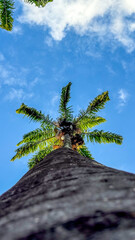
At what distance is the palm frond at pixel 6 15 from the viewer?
8445 millimetres

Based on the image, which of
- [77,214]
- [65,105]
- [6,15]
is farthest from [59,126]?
[77,214]

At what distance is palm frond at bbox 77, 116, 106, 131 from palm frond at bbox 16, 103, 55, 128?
145cm

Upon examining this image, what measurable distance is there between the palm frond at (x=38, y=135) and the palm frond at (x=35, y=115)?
37 centimetres

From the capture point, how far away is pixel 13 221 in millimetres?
973

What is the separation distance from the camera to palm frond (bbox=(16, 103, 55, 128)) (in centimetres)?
927

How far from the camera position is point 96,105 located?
30.6ft

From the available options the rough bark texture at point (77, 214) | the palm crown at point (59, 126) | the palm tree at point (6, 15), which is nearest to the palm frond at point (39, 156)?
the palm crown at point (59, 126)

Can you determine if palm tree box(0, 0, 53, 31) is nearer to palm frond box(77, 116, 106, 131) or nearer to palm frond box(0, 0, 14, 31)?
palm frond box(0, 0, 14, 31)

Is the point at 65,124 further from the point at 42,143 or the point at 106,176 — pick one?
the point at 106,176

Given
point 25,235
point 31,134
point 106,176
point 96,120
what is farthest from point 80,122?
point 25,235

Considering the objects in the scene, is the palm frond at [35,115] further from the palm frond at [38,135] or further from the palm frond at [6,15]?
the palm frond at [6,15]

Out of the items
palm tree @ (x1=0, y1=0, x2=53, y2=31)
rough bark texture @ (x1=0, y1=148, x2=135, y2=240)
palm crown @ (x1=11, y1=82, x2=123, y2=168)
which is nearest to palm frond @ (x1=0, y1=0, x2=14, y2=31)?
palm tree @ (x1=0, y1=0, x2=53, y2=31)

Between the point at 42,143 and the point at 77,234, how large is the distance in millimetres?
9035

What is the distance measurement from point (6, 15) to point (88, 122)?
6281mm
